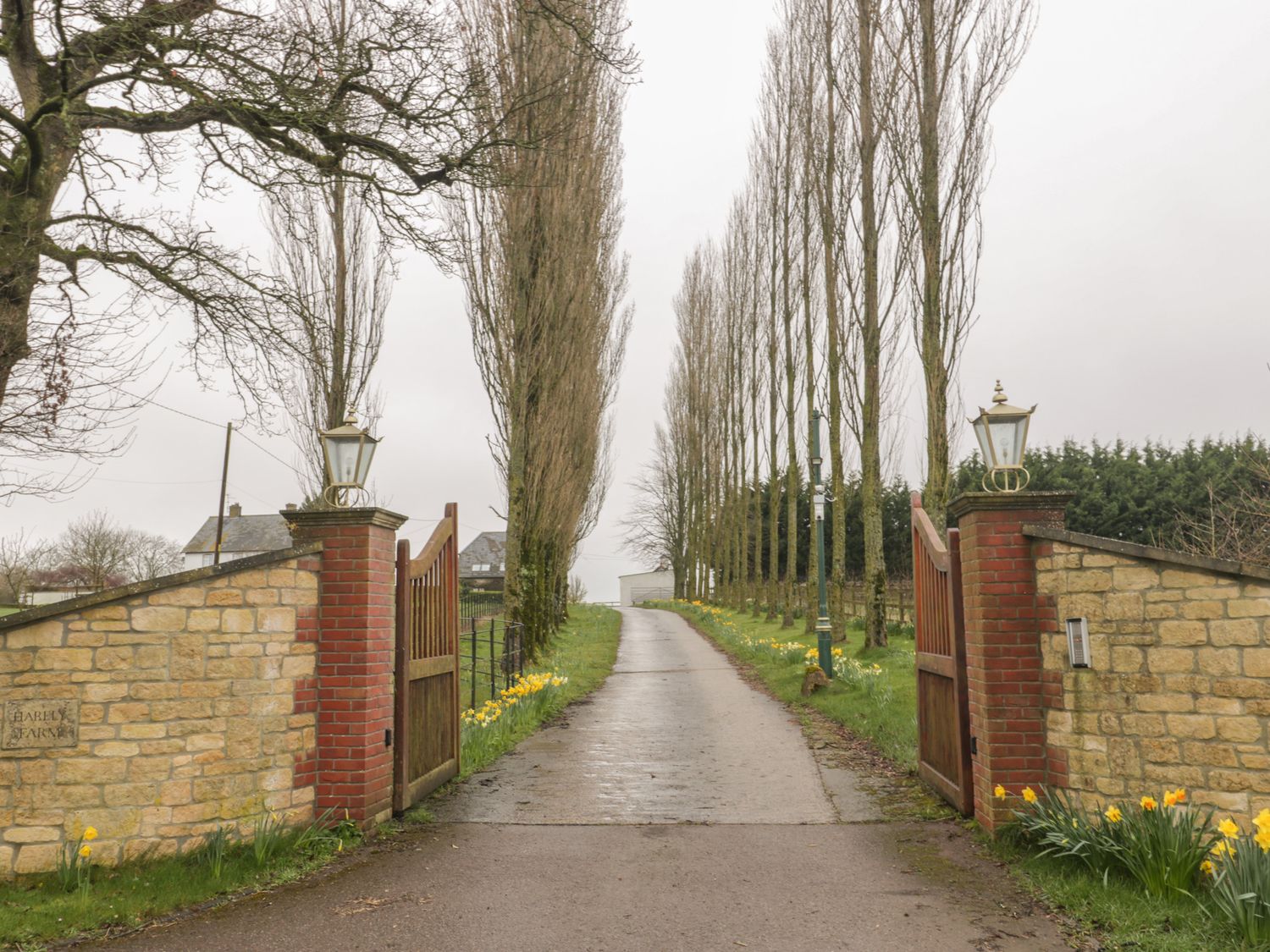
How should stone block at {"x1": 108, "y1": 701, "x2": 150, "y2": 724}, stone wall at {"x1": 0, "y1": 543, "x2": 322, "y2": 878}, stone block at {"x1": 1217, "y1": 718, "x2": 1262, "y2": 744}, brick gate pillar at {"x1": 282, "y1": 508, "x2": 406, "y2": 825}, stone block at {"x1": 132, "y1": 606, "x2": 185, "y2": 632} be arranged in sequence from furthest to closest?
brick gate pillar at {"x1": 282, "y1": 508, "x2": 406, "y2": 825}
stone block at {"x1": 132, "y1": 606, "x2": 185, "y2": 632}
stone block at {"x1": 108, "y1": 701, "x2": 150, "y2": 724}
stone wall at {"x1": 0, "y1": 543, "x2": 322, "y2": 878}
stone block at {"x1": 1217, "y1": 718, "x2": 1262, "y2": 744}

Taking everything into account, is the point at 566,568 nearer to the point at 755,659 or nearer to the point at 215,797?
the point at 755,659

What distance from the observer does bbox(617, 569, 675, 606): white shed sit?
268 ft

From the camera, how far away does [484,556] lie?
87.4 metres

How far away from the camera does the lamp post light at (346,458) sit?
6902 mm

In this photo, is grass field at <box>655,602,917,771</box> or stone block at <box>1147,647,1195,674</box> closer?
stone block at <box>1147,647,1195,674</box>

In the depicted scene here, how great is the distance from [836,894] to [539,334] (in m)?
12.4

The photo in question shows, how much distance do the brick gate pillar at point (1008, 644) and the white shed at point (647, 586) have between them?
73.4 meters

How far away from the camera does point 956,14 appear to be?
1552 cm

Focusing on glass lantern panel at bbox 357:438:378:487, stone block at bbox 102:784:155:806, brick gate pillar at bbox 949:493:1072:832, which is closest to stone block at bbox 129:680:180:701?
stone block at bbox 102:784:155:806

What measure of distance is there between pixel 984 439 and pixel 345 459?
15.3 feet

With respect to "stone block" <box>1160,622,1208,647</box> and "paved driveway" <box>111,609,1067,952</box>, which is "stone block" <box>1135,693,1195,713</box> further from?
"paved driveway" <box>111,609,1067,952</box>

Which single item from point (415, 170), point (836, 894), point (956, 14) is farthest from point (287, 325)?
point (956, 14)

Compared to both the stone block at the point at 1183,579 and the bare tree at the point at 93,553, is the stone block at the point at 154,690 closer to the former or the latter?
the stone block at the point at 1183,579

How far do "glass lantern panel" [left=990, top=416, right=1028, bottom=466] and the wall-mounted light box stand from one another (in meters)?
1.31
